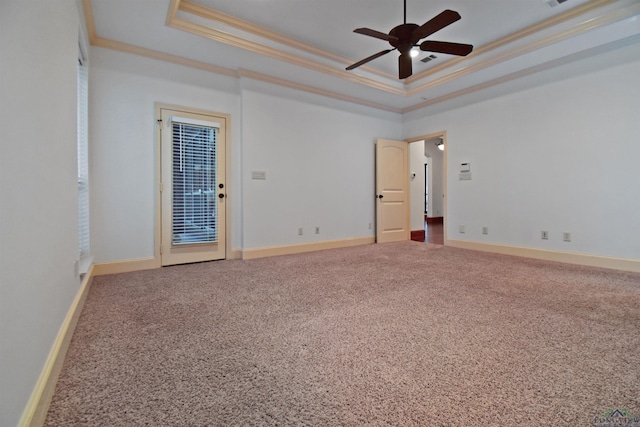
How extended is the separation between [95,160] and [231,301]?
245 centimetres

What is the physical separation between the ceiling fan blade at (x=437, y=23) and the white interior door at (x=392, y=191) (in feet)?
9.65

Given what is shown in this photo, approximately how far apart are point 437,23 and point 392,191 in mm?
3599

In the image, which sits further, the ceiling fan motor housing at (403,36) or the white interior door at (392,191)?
the white interior door at (392,191)

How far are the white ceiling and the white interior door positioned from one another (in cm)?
166

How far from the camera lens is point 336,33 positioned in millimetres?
3613

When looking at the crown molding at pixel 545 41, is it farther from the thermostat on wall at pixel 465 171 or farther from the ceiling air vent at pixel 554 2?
the thermostat on wall at pixel 465 171

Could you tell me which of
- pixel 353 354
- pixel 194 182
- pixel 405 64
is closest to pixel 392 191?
pixel 405 64

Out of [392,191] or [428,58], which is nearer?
[428,58]

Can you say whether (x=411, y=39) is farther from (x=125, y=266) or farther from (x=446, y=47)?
(x=125, y=266)

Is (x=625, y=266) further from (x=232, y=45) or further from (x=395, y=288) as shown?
(x=232, y=45)

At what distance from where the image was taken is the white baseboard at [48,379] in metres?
0.98

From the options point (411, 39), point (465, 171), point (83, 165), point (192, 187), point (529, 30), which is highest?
point (529, 30)

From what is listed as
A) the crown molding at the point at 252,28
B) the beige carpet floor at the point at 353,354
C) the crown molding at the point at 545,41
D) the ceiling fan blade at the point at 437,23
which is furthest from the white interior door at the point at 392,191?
the ceiling fan blade at the point at 437,23

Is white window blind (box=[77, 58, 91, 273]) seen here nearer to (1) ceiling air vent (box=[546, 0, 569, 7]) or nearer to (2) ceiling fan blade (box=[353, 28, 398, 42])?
(2) ceiling fan blade (box=[353, 28, 398, 42])
